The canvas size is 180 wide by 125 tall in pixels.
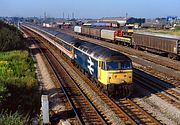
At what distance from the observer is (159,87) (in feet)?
73.7

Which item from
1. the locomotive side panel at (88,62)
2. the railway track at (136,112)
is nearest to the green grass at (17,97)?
the locomotive side panel at (88,62)

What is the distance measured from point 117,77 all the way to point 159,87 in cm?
462

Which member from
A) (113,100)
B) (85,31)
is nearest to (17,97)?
(113,100)

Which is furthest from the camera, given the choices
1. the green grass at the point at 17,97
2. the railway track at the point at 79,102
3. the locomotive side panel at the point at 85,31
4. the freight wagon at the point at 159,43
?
the locomotive side panel at the point at 85,31

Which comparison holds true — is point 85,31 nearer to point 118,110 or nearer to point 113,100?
point 113,100

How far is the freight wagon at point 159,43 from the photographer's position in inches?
1410

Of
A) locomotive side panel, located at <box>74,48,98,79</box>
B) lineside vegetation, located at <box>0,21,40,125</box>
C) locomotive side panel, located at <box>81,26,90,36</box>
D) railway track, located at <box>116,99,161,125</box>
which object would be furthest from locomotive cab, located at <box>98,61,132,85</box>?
locomotive side panel, located at <box>81,26,90,36</box>

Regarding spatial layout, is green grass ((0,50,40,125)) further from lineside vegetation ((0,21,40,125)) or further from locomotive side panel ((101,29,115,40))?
locomotive side panel ((101,29,115,40))

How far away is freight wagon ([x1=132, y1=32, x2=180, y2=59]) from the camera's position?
3580cm

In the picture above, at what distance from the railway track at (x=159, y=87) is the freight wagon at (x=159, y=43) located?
9.57m

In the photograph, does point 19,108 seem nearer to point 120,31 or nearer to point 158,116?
point 158,116

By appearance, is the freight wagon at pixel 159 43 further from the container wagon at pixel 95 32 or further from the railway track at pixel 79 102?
the container wagon at pixel 95 32

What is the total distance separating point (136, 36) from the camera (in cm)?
4769

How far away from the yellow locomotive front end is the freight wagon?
56.9ft
